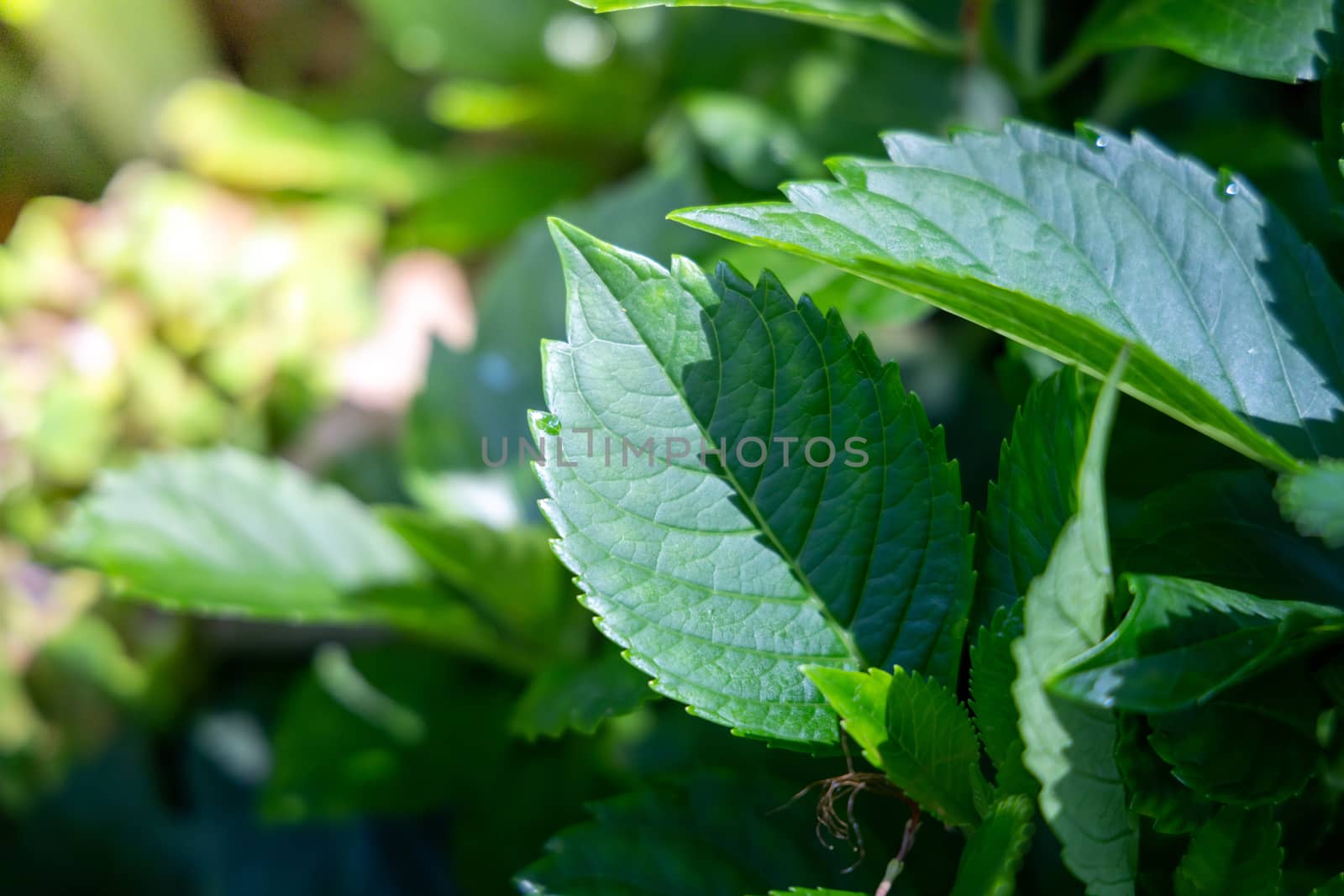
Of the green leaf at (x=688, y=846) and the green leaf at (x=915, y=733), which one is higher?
the green leaf at (x=915, y=733)

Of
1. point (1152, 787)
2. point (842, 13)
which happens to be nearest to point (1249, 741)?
point (1152, 787)

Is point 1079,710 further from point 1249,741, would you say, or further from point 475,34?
point 475,34

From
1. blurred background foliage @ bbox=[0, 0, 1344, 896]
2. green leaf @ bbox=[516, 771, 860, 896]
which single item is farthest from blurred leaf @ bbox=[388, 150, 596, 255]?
green leaf @ bbox=[516, 771, 860, 896]

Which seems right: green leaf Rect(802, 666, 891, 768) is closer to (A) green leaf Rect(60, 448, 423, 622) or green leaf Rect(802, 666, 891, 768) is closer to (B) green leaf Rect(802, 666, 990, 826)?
(B) green leaf Rect(802, 666, 990, 826)

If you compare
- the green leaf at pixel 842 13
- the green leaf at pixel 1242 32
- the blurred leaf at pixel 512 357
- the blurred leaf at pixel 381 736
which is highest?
the green leaf at pixel 1242 32

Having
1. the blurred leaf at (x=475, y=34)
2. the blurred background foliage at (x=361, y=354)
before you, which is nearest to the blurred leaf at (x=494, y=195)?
the blurred background foliage at (x=361, y=354)

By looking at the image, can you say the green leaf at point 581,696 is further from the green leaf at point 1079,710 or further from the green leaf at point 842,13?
the green leaf at point 842,13

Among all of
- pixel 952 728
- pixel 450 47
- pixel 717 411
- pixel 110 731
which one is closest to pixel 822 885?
pixel 952 728
